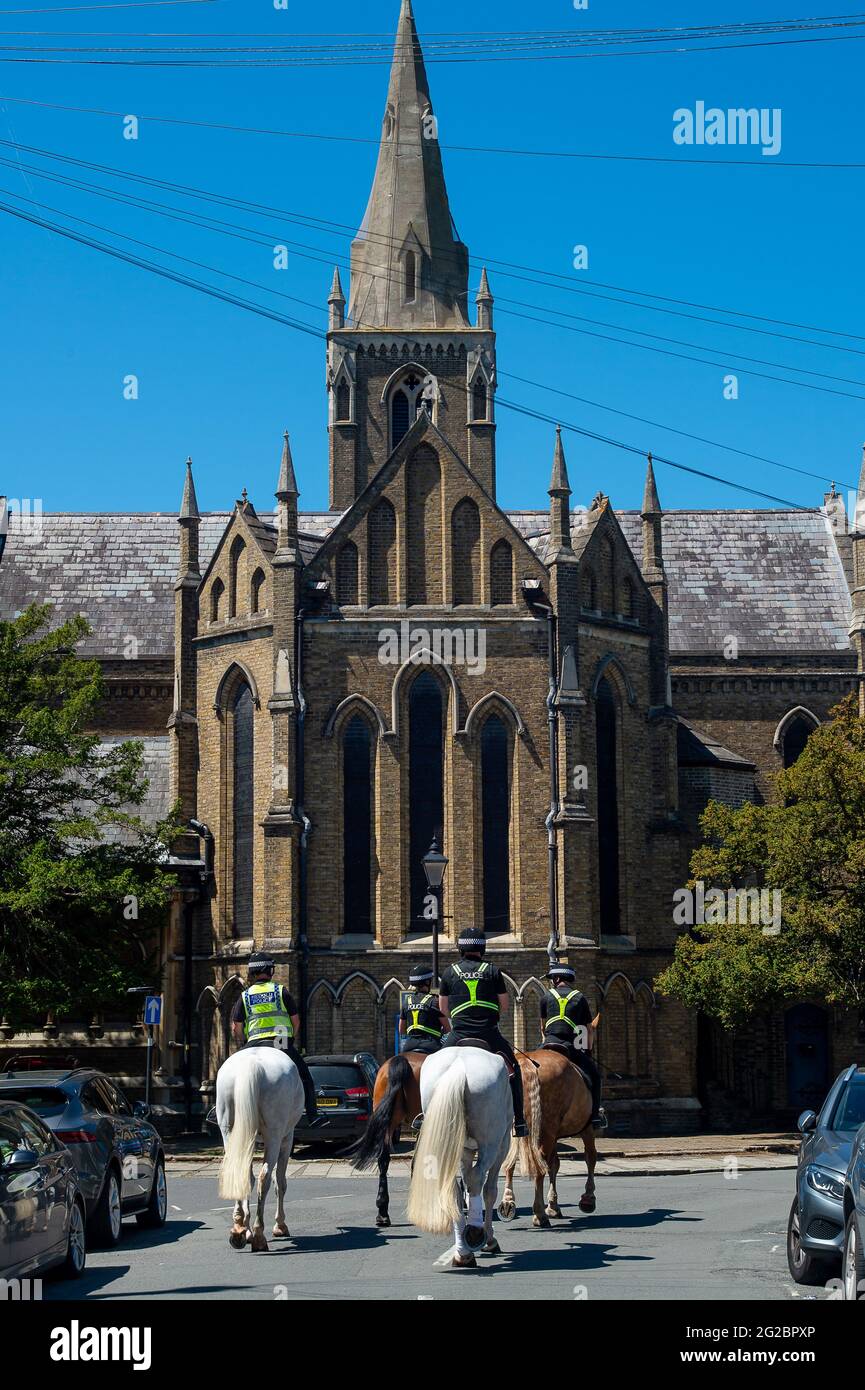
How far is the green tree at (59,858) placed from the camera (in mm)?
31766

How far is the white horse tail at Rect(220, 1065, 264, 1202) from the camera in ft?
47.7

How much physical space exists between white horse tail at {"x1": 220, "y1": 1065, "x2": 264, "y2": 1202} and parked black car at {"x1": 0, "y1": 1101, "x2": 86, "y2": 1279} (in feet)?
3.97

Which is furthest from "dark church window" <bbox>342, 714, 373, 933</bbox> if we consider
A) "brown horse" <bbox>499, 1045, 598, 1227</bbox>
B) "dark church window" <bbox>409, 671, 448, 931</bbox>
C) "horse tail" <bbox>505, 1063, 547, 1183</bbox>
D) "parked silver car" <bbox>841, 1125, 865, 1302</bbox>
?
"parked silver car" <bbox>841, 1125, 865, 1302</bbox>

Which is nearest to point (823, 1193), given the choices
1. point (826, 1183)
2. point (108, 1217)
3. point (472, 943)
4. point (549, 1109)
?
point (826, 1183)

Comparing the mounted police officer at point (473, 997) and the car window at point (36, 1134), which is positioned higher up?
the mounted police officer at point (473, 997)

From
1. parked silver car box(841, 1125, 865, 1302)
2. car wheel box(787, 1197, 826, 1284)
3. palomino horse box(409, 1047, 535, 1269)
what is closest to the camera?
parked silver car box(841, 1125, 865, 1302)

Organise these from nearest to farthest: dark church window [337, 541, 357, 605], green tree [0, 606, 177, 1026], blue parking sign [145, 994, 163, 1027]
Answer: blue parking sign [145, 994, 163, 1027]
green tree [0, 606, 177, 1026]
dark church window [337, 541, 357, 605]

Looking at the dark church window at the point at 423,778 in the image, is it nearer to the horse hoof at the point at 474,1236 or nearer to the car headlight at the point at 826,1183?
the horse hoof at the point at 474,1236

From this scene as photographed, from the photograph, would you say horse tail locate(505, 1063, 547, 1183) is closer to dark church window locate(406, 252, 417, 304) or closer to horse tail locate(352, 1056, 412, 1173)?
horse tail locate(352, 1056, 412, 1173)

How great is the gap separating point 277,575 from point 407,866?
6.91m

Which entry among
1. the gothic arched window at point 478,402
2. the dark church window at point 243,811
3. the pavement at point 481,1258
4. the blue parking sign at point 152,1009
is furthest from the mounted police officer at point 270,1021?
the gothic arched window at point 478,402

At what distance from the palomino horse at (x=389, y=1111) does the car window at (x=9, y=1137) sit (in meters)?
3.76

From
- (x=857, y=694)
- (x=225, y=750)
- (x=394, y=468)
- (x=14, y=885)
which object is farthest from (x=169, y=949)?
(x=857, y=694)

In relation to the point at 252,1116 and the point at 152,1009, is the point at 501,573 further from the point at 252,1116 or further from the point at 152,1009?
the point at 252,1116
